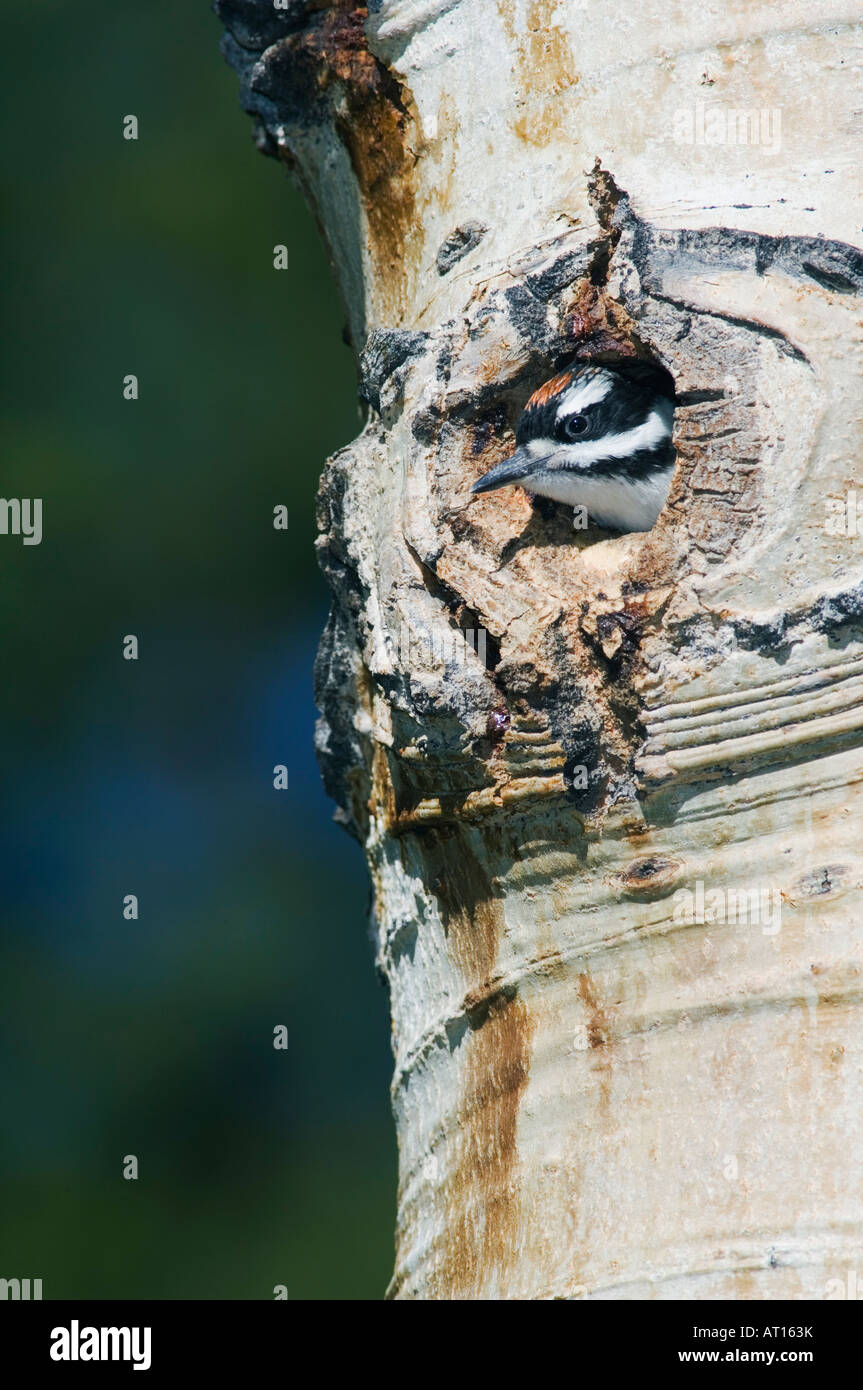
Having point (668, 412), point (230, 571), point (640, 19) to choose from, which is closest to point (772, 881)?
point (640, 19)

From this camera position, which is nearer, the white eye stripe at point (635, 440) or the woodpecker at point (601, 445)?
the woodpecker at point (601, 445)

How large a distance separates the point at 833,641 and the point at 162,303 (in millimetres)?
3851

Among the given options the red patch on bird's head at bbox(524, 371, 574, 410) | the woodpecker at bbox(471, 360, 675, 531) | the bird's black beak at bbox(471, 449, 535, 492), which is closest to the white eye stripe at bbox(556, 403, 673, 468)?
the woodpecker at bbox(471, 360, 675, 531)

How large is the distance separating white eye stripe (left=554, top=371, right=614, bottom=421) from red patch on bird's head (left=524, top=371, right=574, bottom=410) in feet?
0.18

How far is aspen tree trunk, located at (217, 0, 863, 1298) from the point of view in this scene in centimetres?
167

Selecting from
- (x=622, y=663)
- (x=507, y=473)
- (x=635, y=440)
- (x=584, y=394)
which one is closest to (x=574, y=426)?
(x=584, y=394)

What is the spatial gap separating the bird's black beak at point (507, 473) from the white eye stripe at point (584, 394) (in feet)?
0.80

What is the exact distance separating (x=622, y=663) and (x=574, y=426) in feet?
Answer: 2.87

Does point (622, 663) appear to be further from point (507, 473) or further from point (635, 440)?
point (635, 440)

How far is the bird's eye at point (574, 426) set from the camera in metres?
2.54

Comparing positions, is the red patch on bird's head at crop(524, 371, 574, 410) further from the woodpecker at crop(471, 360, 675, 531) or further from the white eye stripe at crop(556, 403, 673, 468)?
the white eye stripe at crop(556, 403, 673, 468)

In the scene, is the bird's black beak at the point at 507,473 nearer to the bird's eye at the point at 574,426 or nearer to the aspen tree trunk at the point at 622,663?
the aspen tree trunk at the point at 622,663

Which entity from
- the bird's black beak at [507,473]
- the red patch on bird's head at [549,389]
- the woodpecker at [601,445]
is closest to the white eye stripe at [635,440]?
the woodpecker at [601,445]

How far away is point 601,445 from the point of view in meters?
2.75
